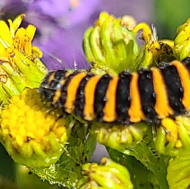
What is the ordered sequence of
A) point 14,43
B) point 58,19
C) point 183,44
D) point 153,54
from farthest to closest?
point 58,19, point 14,43, point 153,54, point 183,44

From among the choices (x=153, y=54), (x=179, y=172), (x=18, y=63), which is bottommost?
(x=179, y=172)

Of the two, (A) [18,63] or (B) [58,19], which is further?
(B) [58,19]

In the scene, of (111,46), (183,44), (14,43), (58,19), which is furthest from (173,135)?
(58,19)

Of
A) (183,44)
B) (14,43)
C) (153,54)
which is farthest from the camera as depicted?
(14,43)

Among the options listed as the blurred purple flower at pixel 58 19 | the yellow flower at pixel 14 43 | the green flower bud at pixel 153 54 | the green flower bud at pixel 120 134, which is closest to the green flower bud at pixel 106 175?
the green flower bud at pixel 120 134

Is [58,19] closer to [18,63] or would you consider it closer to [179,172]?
[18,63]

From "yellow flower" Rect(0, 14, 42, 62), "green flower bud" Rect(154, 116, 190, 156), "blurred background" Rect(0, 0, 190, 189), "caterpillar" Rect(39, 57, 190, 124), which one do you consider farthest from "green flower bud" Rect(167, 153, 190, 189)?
"yellow flower" Rect(0, 14, 42, 62)

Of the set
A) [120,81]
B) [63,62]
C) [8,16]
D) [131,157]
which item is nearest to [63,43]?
[8,16]

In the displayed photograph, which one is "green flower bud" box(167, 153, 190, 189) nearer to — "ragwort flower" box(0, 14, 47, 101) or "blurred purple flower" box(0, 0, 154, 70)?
"ragwort flower" box(0, 14, 47, 101)
